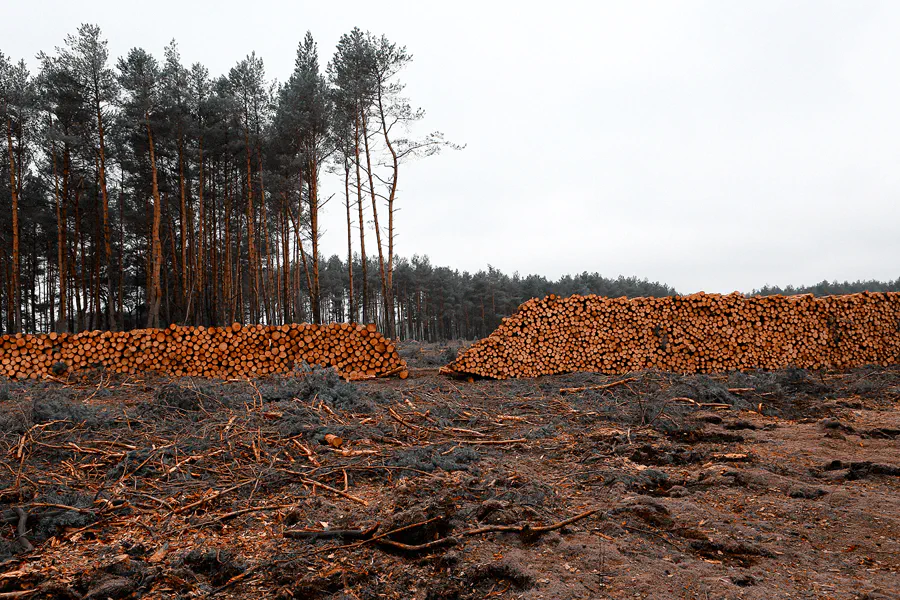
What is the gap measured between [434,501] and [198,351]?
10188 millimetres

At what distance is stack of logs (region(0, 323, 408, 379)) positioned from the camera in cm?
1175

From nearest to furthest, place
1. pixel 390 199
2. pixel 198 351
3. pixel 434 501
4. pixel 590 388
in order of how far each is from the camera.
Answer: pixel 434 501 → pixel 590 388 → pixel 198 351 → pixel 390 199

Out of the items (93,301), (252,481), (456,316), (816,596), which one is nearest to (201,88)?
(93,301)

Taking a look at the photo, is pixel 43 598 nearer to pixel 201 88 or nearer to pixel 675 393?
pixel 675 393

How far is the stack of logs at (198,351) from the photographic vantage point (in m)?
11.8

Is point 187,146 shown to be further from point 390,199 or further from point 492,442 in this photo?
point 492,442

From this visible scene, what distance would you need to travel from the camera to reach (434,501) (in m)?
3.75

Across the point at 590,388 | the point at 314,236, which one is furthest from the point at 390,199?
the point at 590,388

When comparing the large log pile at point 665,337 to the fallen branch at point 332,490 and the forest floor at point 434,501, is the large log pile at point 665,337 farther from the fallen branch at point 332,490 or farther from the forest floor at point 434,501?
the fallen branch at point 332,490

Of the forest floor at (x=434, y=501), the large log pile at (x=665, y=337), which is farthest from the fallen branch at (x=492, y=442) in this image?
the large log pile at (x=665, y=337)

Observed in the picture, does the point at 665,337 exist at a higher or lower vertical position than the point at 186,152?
lower

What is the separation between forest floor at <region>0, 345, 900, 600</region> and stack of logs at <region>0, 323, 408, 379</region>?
4403 millimetres

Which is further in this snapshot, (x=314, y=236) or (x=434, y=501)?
(x=314, y=236)

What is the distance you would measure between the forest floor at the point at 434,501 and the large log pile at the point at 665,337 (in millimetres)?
4583
